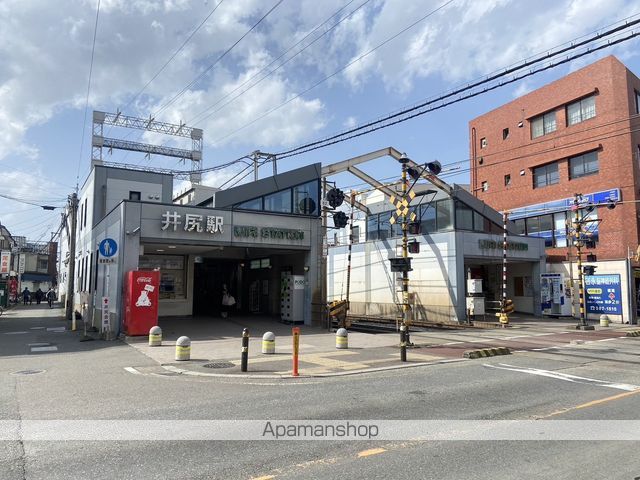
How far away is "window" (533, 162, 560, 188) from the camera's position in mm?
34500

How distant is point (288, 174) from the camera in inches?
862

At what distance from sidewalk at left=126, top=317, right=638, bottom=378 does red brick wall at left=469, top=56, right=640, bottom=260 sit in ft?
31.7

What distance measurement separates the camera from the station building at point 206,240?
17.8 metres

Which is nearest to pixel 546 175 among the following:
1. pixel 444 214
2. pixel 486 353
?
pixel 444 214

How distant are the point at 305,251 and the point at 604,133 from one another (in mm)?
21924

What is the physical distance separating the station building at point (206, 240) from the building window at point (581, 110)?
20.9m

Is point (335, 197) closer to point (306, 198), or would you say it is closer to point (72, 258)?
point (306, 198)

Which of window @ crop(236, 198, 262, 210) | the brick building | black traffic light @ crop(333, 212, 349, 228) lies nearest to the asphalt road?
window @ crop(236, 198, 262, 210)

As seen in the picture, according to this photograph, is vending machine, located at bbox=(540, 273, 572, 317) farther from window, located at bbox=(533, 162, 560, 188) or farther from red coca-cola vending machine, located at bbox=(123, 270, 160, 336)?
red coca-cola vending machine, located at bbox=(123, 270, 160, 336)

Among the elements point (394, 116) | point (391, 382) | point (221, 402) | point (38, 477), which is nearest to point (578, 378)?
point (391, 382)

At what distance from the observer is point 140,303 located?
16234mm

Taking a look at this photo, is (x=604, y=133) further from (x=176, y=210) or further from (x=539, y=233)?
(x=176, y=210)

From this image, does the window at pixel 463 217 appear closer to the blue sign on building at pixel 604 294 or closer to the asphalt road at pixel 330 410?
the blue sign on building at pixel 604 294

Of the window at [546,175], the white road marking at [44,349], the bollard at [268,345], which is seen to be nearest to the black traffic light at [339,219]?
the bollard at [268,345]
